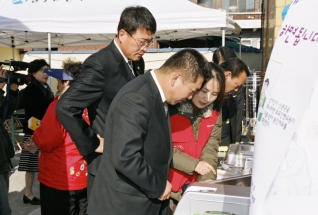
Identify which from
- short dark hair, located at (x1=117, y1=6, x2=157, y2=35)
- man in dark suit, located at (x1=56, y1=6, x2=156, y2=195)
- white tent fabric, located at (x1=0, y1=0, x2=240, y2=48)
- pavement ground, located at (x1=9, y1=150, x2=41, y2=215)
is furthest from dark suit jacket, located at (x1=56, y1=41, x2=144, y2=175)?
white tent fabric, located at (x1=0, y1=0, x2=240, y2=48)

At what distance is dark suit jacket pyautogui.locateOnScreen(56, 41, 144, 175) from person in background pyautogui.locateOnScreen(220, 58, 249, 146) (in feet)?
3.63

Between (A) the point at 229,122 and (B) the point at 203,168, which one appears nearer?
(B) the point at 203,168

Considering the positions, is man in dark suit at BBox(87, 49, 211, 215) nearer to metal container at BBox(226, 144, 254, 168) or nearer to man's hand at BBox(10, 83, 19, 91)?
metal container at BBox(226, 144, 254, 168)

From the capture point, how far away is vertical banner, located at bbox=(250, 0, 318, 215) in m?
0.88

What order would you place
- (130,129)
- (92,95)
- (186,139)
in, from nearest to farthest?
(130,129)
(92,95)
(186,139)

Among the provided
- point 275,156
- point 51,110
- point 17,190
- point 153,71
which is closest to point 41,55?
point 17,190

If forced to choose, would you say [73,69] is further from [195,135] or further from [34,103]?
[34,103]

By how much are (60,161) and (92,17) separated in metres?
3.75

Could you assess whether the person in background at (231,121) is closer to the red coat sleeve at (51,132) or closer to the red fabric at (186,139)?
the red fabric at (186,139)

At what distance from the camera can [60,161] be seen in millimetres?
2811

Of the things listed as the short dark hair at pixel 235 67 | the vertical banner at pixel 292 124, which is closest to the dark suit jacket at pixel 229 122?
the short dark hair at pixel 235 67

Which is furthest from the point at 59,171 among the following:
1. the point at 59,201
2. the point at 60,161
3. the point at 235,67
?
the point at 235,67

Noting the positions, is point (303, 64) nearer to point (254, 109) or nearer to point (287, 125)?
point (287, 125)

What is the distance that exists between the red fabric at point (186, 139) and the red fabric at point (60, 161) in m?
0.79
